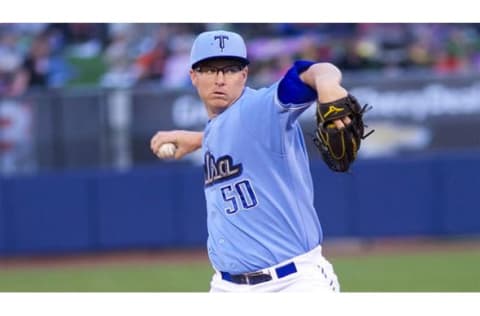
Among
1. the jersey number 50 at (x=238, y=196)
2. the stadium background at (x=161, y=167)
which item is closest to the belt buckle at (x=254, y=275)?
the jersey number 50 at (x=238, y=196)

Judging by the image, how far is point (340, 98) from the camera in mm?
3959

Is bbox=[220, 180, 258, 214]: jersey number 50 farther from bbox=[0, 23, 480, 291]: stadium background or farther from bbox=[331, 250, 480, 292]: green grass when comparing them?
Answer: bbox=[0, 23, 480, 291]: stadium background

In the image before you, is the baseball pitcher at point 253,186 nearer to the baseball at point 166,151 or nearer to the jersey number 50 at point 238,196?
the jersey number 50 at point 238,196

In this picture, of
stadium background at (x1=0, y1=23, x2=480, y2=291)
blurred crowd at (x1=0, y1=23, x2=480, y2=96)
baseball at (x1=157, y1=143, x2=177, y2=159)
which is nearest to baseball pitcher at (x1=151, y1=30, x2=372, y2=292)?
baseball at (x1=157, y1=143, x2=177, y2=159)

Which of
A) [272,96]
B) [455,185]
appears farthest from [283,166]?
[455,185]

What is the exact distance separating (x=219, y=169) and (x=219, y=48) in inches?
21.6

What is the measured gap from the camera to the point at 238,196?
15.6 ft

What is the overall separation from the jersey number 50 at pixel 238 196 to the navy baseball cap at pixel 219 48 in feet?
1.81

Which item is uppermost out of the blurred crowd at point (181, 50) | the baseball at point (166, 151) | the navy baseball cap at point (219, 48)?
the blurred crowd at point (181, 50)

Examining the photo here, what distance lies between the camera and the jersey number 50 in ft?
15.5

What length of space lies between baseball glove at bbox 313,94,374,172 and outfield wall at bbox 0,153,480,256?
8248mm

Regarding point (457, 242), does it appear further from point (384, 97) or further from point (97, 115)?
point (97, 115)

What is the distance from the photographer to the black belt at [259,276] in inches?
186

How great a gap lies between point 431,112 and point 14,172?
5125mm
